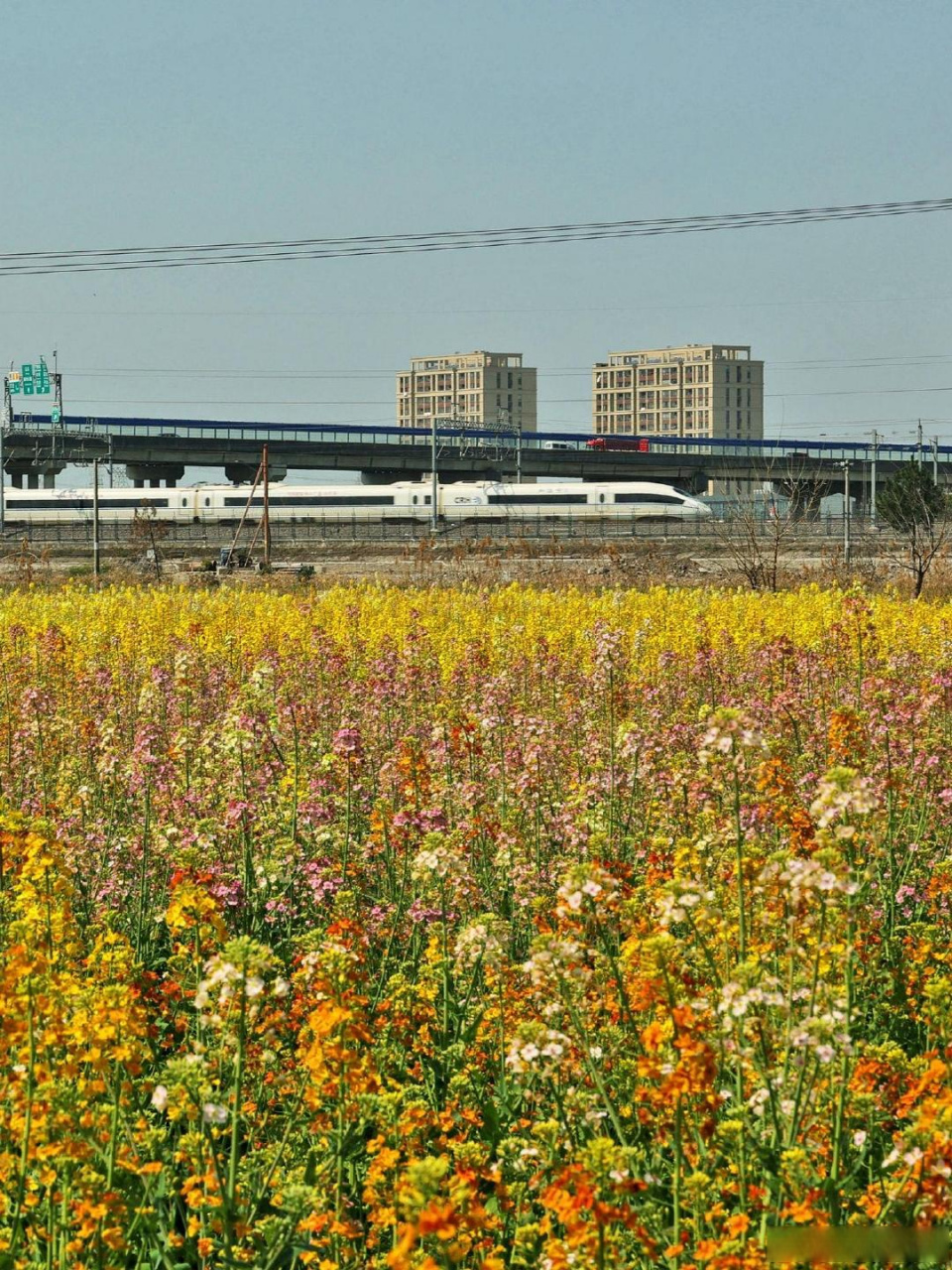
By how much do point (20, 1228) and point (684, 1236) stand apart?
4.80 ft

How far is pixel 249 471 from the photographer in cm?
9450

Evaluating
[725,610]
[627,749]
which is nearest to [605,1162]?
[627,749]

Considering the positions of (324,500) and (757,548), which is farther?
(324,500)

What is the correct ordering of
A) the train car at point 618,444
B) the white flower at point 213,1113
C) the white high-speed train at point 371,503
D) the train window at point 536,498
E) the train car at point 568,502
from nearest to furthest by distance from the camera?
the white flower at point 213,1113, the white high-speed train at point 371,503, the train car at point 568,502, the train window at point 536,498, the train car at point 618,444

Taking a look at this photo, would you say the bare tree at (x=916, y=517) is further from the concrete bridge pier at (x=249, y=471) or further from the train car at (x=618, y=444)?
the train car at (x=618, y=444)

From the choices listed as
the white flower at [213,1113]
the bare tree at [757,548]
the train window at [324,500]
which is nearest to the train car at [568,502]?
the train window at [324,500]

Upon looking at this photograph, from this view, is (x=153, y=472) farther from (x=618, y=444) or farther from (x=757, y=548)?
(x=757, y=548)

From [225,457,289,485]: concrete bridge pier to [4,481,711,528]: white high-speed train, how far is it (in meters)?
16.1

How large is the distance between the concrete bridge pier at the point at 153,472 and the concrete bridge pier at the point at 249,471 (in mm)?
2980

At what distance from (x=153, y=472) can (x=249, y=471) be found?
19.7 feet

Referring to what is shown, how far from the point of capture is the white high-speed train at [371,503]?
69.5 m

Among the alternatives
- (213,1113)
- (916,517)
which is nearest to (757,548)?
(916,517)

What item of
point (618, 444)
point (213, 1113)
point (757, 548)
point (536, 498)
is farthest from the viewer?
point (618, 444)

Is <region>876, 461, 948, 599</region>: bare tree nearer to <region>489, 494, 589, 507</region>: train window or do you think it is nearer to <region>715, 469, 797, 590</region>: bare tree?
<region>715, 469, 797, 590</region>: bare tree
